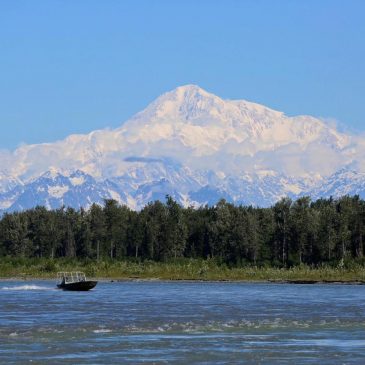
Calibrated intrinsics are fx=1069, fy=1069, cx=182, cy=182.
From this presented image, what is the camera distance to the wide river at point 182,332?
175 feet

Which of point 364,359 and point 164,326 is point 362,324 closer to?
point 164,326

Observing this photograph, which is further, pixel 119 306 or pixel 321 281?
pixel 321 281

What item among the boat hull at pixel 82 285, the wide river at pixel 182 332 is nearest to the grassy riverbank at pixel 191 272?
the boat hull at pixel 82 285

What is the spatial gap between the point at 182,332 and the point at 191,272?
122m

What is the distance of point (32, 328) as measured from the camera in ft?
226

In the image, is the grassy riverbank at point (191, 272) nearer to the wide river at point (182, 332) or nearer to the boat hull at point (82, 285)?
the boat hull at point (82, 285)

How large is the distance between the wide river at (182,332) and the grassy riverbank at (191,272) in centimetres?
7171

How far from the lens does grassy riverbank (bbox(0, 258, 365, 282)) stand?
584ft

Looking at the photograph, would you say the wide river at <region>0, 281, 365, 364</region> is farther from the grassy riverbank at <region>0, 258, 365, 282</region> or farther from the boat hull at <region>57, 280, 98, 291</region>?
the grassy riverbank at <region>0, 258, 365, 282</region>

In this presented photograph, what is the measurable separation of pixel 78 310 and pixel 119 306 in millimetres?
7160

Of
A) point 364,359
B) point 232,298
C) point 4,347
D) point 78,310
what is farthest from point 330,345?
point 232,298

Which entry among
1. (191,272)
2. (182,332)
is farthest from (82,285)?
(182,332)

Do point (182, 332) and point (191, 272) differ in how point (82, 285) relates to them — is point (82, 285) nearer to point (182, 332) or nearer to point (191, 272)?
point (191, 272)

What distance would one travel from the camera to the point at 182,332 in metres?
67.1
